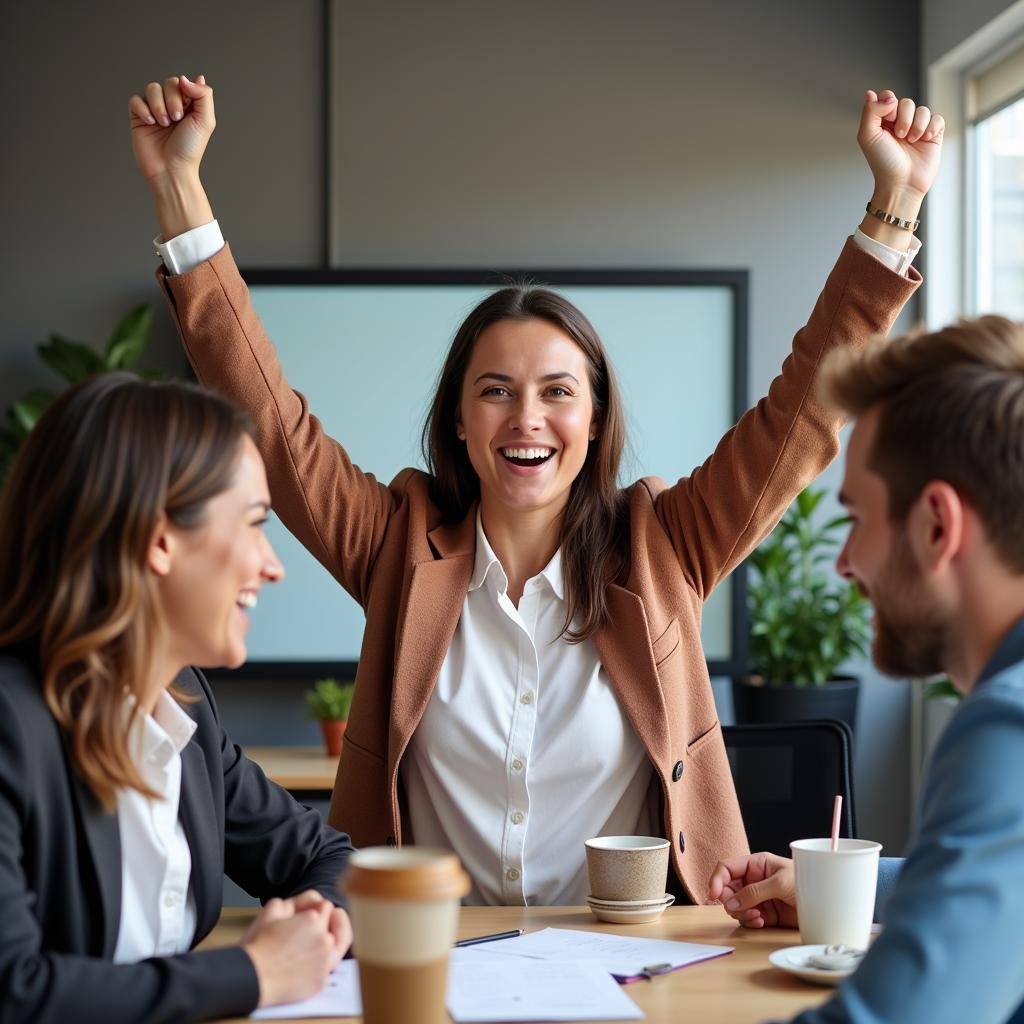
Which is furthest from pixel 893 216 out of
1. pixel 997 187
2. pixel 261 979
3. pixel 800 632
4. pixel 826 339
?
pixel 997 187

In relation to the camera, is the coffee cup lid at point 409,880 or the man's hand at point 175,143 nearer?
the coffee cup lid at point 409,880

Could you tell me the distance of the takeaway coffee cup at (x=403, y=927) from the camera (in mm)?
919

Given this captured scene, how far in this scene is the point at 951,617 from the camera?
3.47ft

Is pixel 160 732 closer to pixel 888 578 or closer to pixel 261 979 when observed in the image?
pixel 261 979

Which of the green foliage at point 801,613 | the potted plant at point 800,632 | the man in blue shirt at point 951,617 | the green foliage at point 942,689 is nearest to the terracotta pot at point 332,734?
the potted plant at point 800,632

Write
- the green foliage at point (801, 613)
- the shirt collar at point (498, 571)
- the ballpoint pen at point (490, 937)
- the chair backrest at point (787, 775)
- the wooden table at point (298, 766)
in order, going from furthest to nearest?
the green foliage at point (801, 613), the wooden table at point (298, 766), the chair backrest at point (787, 775), the shirt collar at point (498, 571), the ballpoint pen at point (490, 937)

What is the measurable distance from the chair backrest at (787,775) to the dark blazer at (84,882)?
34.2 inches

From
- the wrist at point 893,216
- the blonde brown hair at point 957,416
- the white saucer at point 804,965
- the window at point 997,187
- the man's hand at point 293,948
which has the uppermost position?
the window at point 997,187

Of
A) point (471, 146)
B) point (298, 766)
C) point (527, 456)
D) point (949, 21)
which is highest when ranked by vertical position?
point (949, 21)

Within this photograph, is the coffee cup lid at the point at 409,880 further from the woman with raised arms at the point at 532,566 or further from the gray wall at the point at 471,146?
the gray wall at the point at 471,146

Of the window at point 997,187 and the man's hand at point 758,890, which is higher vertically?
the window at point 997,187

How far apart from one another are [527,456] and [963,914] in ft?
3.80

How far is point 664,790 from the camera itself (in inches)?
69.0

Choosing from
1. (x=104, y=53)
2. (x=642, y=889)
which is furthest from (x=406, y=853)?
(x=104, y=53)
